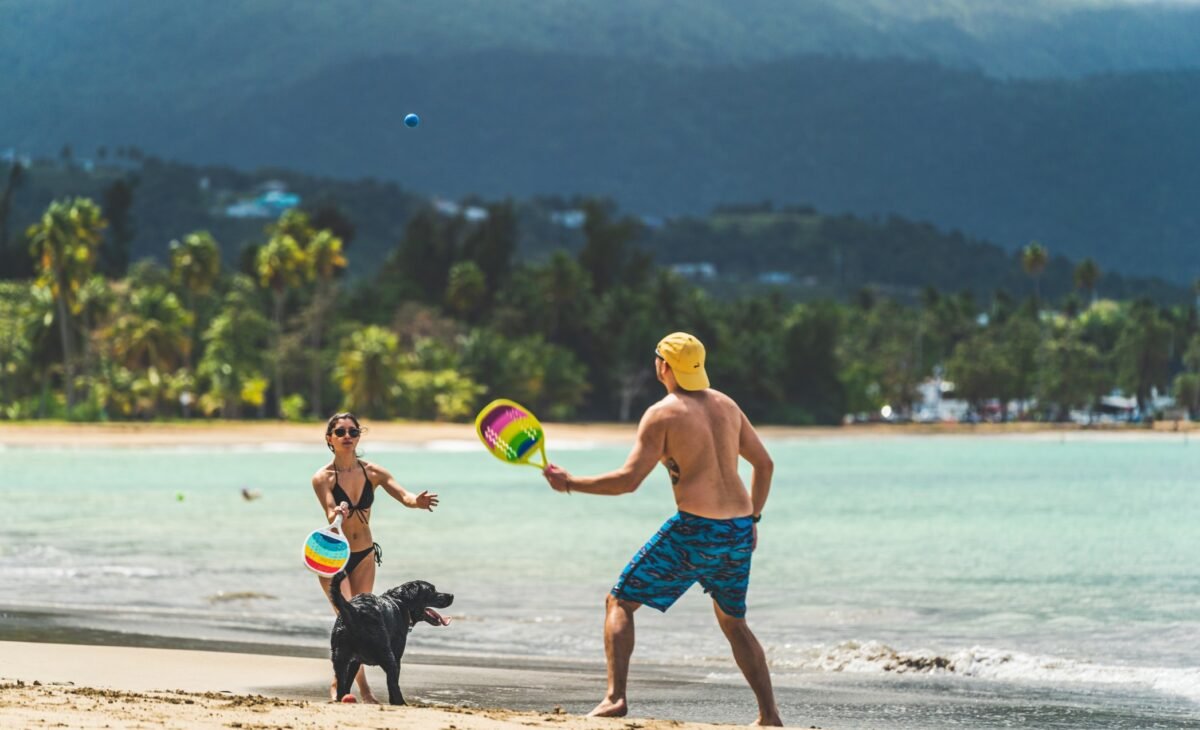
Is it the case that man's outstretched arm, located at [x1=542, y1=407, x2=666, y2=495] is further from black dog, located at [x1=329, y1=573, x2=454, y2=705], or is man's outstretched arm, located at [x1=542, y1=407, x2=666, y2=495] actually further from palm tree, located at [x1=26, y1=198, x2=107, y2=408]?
palm tree, located at [x1=26, y1=198, x2=107, y2=408]

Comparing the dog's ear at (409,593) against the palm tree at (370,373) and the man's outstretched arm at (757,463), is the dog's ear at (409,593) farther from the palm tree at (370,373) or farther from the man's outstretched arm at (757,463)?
the palm tree at (370,373)

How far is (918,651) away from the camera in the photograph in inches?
532

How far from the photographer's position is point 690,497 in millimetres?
8141

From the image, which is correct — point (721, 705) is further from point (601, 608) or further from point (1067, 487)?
point (1067, 487)

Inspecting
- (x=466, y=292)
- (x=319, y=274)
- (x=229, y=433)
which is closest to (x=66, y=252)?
(x=229, y=433)

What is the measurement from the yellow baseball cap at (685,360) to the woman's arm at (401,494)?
1.42m

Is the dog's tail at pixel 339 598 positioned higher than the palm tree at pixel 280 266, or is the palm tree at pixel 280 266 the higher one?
the palm tree at pixel 280 266

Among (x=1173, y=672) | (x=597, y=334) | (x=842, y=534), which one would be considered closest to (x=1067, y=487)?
(x=842, y=534)

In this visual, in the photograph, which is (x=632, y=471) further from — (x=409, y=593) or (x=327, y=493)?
(x=327, y=493)

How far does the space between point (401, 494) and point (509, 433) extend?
101 cm

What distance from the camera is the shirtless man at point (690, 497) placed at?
26.6 ft

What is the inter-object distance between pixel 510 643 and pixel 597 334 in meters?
97.9

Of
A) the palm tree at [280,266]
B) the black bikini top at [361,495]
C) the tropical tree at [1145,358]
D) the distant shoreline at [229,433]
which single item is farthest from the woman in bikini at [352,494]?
the tropical tree at [1145,358]

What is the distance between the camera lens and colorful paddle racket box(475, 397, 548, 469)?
27.3 feet
